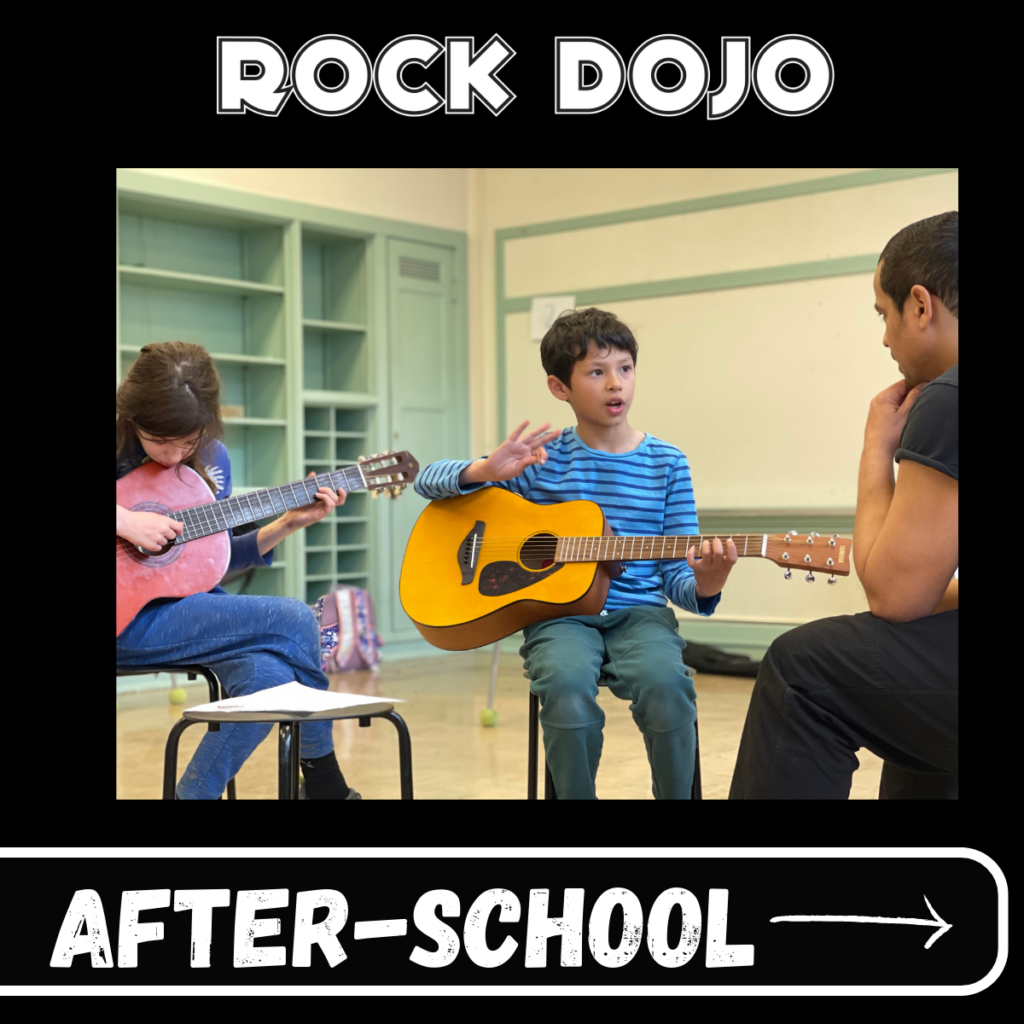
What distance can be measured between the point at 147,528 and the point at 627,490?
947 mm

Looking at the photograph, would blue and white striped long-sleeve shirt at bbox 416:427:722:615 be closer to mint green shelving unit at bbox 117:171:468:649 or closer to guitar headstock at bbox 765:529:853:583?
guitar headstock at bbox 765:529:853:583

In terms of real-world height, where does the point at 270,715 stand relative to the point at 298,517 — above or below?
below

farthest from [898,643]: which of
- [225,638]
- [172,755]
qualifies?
[225,638]

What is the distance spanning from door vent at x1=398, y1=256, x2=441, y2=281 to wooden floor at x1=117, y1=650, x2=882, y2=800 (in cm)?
225

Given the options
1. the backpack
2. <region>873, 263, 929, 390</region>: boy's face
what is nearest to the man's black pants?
<region>873, 263, 929, 390</region>: boy's face

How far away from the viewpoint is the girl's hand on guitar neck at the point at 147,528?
2.34 m

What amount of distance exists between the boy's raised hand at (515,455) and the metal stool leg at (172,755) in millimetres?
702

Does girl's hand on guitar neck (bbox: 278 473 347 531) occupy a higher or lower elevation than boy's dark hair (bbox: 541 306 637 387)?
lower

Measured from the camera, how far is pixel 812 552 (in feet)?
6.50

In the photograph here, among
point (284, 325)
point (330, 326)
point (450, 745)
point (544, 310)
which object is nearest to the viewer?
point (450, 745)

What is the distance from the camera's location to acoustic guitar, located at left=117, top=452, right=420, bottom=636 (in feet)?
7.74

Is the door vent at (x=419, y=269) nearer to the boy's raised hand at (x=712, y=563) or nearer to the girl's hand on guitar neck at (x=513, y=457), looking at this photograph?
the girl's hand on guitar neck at (x=513, y=457)

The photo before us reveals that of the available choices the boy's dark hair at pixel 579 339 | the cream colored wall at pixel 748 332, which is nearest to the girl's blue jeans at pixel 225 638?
the boy's dark hair at pixel 579 339

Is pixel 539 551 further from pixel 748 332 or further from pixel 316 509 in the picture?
pixel 748 332
